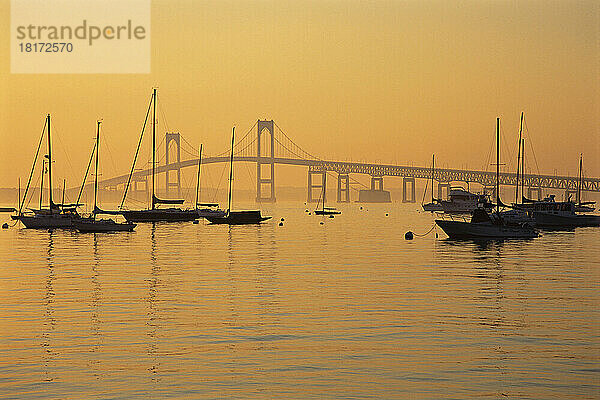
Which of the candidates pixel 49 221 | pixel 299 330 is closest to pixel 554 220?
pixel 49 221

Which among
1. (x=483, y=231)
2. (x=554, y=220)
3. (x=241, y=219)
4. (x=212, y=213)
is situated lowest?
(x=241, y=219)

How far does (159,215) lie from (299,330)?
76178mm

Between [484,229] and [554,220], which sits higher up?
[484,229]

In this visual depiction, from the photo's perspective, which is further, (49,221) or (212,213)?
(212,213)

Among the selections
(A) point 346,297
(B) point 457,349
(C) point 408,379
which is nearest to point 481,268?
(A) point 346,297

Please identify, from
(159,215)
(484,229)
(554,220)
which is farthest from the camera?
(159,215)

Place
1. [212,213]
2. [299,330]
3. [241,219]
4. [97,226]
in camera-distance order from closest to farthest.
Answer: [299,330], [97,226], [241,219], [212,213]

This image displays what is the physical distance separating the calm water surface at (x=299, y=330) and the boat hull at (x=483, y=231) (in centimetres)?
1846

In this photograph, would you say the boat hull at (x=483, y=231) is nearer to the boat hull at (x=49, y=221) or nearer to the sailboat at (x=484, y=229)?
the sailboat at (x=484, y=229)

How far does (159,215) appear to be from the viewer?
305 feet

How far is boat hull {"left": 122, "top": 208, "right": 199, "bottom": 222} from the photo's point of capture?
91500 millimetres

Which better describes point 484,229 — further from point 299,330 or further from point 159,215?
point 159,215

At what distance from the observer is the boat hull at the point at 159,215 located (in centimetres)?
9150

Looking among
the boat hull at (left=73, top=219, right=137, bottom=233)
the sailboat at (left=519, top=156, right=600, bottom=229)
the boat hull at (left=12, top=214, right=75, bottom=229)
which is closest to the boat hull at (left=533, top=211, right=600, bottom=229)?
the sailboat at (left=519, top=156, right=600, bottom=229)
